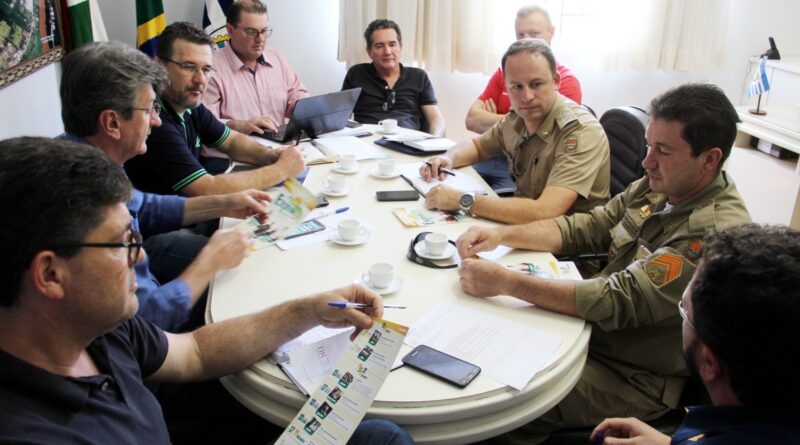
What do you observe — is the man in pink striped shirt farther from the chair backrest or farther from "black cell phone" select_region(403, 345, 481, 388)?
"black cell phone" select_region(403, 345, 481, 388)

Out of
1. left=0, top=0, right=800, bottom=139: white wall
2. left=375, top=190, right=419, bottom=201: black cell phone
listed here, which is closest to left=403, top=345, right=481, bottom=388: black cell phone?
left=375, top=190, right=419, bottom=201: black cell phone

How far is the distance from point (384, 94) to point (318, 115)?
1066 millimetres

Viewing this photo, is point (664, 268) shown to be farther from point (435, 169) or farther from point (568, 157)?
point (435, 169)

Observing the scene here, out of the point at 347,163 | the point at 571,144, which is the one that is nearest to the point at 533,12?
the point at 571,144

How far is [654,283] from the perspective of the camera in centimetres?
143

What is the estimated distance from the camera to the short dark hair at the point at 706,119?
1489 millimetres

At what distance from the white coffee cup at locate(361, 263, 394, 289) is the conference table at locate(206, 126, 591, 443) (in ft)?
0.11

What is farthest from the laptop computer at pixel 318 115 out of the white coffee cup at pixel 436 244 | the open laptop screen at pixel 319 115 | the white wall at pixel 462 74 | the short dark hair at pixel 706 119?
the short dark hair at pixel 706 119

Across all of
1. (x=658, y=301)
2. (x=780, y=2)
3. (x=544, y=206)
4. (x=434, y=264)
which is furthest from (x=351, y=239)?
(x=780, y=2)

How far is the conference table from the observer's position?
112 cm

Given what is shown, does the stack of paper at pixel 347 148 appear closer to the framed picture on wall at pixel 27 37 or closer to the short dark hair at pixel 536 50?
the short dark hair at pixel 536 50

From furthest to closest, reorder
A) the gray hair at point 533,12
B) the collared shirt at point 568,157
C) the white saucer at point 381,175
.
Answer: the gray hair at point 533,12 < the white saucer at point 381,175 < the collared shirt at point 568,157

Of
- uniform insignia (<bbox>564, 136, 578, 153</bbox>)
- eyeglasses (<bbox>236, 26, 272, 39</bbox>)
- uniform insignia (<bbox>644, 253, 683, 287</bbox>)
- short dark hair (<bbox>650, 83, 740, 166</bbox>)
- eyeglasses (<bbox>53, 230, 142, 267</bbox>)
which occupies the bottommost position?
uniform insignia (<bbox>644, 253, 683, 287</bbox>)

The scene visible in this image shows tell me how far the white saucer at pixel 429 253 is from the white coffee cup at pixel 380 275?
0.63 ft
